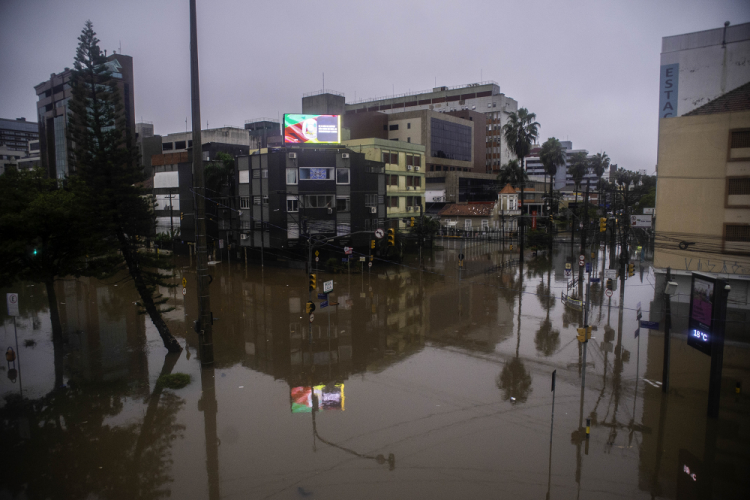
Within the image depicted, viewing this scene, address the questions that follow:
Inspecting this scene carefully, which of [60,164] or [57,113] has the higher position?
[57,113]

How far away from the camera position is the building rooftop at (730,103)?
23562mm

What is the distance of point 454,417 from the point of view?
44.2 feet

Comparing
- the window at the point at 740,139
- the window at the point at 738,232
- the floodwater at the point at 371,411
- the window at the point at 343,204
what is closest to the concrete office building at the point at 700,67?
the window at the point at 740,139

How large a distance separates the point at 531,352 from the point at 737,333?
36.9 ft

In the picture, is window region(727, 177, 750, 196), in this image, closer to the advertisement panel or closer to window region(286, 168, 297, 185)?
the advertisement panel

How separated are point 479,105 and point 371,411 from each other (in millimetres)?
101430

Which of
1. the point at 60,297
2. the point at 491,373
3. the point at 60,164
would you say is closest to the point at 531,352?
the point at 491,373

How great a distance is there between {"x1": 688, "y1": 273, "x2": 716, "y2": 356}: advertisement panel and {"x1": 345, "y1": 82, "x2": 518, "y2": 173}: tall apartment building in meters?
91.0

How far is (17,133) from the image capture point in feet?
423

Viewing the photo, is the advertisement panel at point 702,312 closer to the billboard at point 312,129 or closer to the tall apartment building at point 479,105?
the billboard at point 312,129

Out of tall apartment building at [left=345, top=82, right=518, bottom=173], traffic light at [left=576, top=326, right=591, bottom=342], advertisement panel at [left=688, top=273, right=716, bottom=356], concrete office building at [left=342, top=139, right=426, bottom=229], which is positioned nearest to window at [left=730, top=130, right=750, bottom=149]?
advertisement panel at [left=688, top=273, right=716, bottom=356]

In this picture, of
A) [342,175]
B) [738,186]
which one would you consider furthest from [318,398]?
[342,175]

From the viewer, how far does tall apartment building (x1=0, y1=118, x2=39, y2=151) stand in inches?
4894

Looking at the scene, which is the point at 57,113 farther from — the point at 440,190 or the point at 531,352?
the point at 531,352
